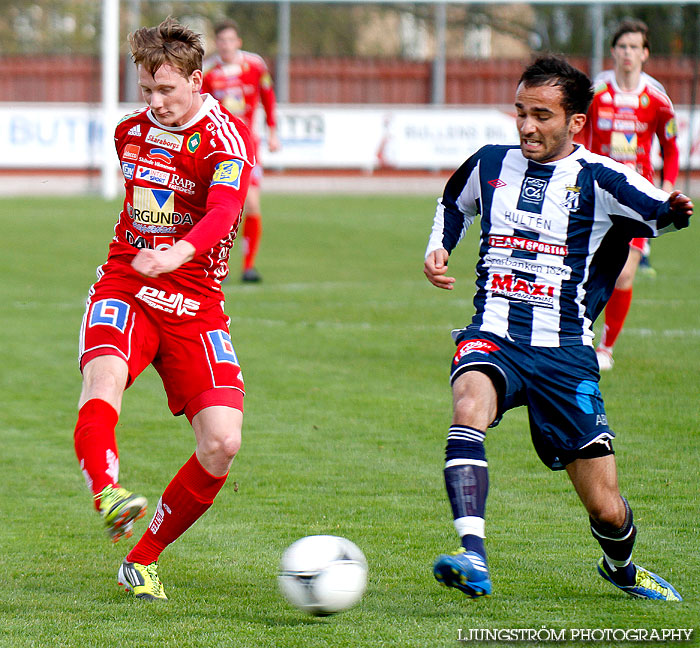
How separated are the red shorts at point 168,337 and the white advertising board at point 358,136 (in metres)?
19.6

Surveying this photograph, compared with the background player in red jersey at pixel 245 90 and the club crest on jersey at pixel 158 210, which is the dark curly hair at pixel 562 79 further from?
the background player in red jersey at pixel 245 90

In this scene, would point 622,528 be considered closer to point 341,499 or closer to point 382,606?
point 382,606

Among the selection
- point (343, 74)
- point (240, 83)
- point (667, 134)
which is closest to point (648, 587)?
point (667, 134)

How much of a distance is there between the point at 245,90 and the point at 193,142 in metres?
8.11

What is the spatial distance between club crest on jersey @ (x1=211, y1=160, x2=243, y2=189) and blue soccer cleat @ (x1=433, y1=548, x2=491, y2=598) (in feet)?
5.23

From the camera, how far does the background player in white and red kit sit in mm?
4156

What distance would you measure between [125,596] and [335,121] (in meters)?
20.8

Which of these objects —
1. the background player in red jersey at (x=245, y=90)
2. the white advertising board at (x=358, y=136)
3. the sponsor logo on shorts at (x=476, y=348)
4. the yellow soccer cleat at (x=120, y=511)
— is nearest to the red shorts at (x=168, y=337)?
the yellow soccer cleat at (x=120, y=511)

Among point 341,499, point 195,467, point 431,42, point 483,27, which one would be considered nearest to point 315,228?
point 341,499

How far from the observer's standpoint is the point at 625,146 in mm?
9008

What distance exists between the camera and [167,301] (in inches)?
173

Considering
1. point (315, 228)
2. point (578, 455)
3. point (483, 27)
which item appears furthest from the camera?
point (483, 27)

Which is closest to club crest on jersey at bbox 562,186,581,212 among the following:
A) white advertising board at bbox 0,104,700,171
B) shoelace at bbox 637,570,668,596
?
shoelace at bbox 637,570,668,596

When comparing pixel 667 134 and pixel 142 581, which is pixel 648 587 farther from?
pixel 667 134
